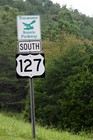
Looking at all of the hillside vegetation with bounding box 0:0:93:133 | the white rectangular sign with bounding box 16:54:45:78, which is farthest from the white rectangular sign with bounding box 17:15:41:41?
the hillside vegetation with bounding box 0:0:93:133

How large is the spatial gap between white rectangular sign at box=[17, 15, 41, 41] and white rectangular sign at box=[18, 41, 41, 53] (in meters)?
0.13

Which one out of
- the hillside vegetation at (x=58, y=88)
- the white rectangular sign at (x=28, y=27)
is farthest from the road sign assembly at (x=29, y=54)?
the hillside vegetation at (x=58, y=88)

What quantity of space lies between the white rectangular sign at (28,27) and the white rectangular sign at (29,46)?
125mm

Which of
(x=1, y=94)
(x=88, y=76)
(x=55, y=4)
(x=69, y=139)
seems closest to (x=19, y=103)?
(x=1, y=94)

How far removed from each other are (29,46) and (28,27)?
48cm

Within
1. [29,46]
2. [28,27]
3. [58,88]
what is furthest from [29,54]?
[58,88]

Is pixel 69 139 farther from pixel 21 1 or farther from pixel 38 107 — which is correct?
pixel 21 1

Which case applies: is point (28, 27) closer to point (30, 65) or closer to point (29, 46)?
point (29, 46)

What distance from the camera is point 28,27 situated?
9.51 metres

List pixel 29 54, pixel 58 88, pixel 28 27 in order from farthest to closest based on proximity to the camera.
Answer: pixel 58 88 → pixel 29 54 → pixel 28 27

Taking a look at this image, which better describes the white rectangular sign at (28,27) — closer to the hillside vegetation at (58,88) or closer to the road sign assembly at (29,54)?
the road sign assembly at (29,54)

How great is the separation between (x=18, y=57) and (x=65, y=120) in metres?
30.4

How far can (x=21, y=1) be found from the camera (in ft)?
465

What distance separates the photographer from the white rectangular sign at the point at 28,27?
9461 mm
